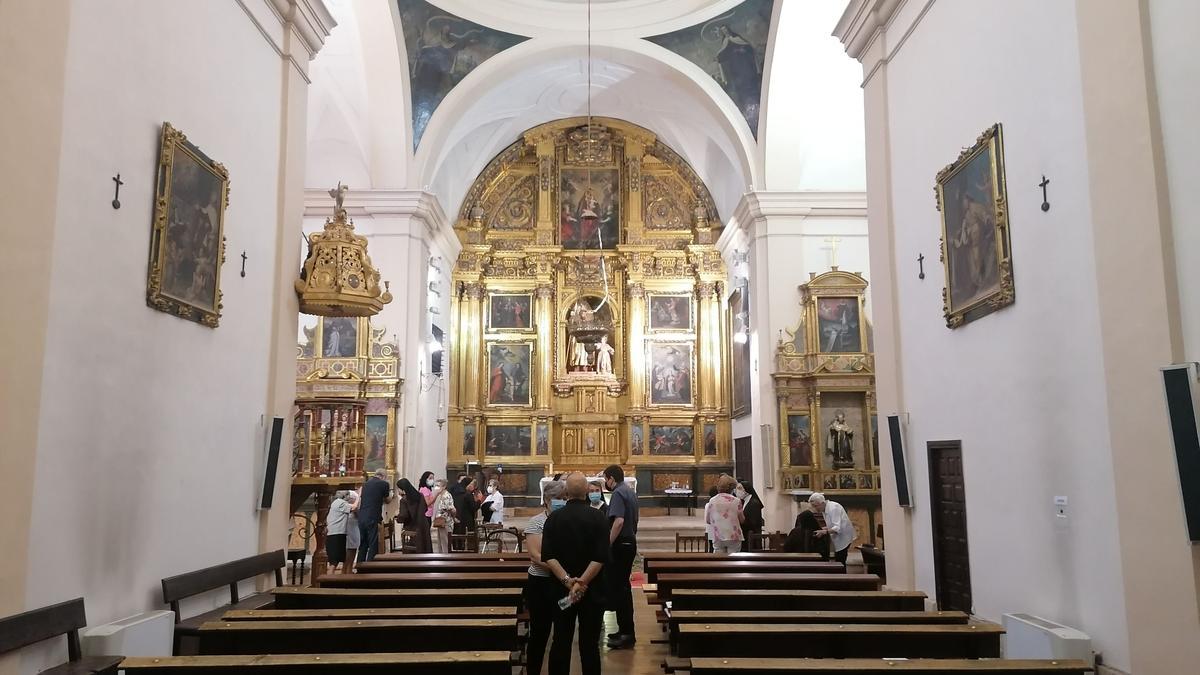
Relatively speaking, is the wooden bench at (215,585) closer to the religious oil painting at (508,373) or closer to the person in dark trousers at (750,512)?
the person in dark trousers at (750,512)

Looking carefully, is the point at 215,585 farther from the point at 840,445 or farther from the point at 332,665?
the point at 840,445

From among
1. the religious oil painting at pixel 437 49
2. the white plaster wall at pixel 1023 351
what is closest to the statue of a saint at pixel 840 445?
the white plaster wall at pixel 1023 351

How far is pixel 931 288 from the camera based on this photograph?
7.35 metres

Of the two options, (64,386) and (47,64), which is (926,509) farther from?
(47,64)

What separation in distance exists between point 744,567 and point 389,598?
3.37 meters

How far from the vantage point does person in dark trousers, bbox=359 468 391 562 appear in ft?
31.9

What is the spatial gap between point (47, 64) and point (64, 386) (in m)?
1.69

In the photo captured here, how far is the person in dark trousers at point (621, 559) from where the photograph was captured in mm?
7238

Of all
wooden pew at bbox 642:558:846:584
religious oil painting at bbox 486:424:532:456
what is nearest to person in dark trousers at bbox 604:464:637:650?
wooden pew at bbox 642:558:846:584

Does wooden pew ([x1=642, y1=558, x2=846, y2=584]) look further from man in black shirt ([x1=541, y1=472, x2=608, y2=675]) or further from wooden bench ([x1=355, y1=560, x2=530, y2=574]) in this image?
man in black shirt ([x1=541, y1=472, x2=608, y2=675])

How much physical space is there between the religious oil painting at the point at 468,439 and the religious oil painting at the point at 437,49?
7114 mm

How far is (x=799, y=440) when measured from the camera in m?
14.7

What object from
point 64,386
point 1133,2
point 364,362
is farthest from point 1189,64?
point 364,362

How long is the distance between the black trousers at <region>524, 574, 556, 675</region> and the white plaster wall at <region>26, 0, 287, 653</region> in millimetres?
2483
